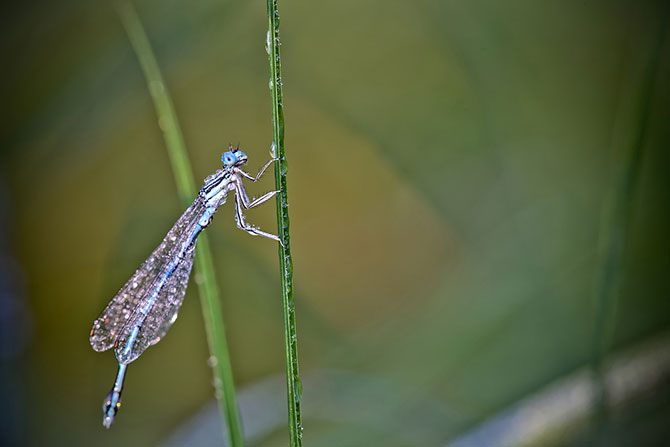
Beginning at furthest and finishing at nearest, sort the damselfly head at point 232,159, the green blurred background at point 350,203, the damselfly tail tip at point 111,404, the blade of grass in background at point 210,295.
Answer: the green blurred background at point 350,203 → the damselfly head at point 232,159 → the damselfly tail tip at point 111,404 → the blade of grass in background at point 210,295

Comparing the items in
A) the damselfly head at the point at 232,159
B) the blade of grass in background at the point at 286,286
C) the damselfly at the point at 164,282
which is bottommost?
the blade of grass in background at the point at 286,286

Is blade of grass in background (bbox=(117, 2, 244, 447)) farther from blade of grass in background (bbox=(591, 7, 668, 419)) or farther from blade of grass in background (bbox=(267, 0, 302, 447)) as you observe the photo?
blade of grass in background (bbox=(591, 7, 668, 419))

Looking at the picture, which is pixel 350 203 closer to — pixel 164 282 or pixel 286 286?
pixel 164 282

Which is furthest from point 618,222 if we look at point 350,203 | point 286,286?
point 350,203

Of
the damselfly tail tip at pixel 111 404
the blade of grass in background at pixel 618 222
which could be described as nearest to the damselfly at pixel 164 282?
the damselfly tail tip at pixel 111 404

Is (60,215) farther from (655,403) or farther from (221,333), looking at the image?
(655,403)

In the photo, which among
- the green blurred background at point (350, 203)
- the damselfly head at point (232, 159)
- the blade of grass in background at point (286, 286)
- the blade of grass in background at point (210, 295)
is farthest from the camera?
the green blurred background at point (350, 203)

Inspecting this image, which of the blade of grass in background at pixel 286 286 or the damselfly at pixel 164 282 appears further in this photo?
the damselfly at pixel 164 282

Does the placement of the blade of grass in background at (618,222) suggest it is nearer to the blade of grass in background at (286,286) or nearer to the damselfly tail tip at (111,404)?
the blade of grass in background at (286,286)
